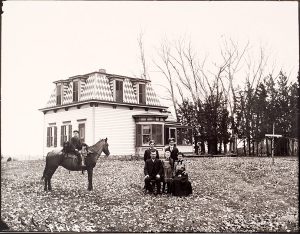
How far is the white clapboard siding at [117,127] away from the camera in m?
4.59

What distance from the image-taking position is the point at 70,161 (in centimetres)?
460

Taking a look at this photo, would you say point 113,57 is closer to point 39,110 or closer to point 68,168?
point 39,110

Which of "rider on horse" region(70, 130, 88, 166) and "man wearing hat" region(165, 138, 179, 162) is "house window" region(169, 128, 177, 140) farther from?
"rider on horse" region(70, 130, 88, 166)

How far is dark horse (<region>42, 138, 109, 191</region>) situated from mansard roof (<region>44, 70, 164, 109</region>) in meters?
0.64

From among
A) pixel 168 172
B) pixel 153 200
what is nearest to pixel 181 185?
pixel 168 172

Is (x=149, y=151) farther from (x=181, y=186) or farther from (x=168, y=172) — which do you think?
(x=181, y=186)

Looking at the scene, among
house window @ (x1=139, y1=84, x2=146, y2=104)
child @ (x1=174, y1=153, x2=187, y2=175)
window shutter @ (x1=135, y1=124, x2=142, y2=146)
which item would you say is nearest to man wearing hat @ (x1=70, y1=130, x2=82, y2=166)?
window shutter @ (x1=135, y1=124, x2=142, y2=146)

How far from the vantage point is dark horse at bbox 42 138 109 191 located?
4543 mm

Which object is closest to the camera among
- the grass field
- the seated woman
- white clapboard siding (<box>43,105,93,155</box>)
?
→ the grass field

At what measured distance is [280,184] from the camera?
4.11m

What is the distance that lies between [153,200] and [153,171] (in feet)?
1.23

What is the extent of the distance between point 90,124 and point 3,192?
4.35 feet

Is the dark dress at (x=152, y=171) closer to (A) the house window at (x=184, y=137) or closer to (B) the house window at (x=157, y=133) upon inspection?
(B) the house window at (x=157, y=133)

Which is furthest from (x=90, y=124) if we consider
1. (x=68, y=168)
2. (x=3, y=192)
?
(x=3, y=192)
